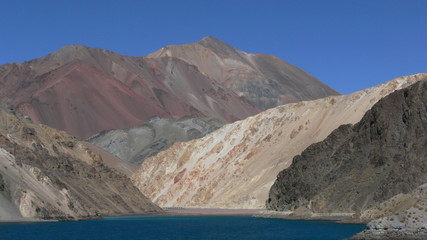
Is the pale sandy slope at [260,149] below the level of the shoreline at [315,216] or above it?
Result: above

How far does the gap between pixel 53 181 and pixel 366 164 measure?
1804 inches

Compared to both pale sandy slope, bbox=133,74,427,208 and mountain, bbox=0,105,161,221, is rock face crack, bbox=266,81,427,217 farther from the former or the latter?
pale sandy slope, bbox=133,74,427,208

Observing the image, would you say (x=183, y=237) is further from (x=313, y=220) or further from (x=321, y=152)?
(x=321, y=152)

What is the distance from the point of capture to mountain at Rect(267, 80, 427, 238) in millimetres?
90938

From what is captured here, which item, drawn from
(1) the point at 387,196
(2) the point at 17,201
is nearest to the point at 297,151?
(1) the point at 387,196

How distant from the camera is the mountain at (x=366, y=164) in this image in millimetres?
90938

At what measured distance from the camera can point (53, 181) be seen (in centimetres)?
10619

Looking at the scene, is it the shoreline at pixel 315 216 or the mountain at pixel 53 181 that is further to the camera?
the mountain at pixel 53 181

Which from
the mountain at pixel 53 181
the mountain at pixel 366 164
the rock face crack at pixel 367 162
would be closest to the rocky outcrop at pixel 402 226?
the mountain at pixel 366 164

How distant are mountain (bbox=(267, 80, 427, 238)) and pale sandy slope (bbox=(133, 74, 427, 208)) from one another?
36.6 m

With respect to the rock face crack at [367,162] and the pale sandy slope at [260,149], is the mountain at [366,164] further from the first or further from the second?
the pale sandy slope at [260,149]

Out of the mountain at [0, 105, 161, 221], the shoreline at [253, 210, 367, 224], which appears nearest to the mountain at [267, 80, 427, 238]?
the shoreline at [253, 210, 367, 224]

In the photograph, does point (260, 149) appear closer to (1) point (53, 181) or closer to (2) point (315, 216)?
(2) point (315, 216)

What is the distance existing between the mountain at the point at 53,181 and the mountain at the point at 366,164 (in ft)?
102
